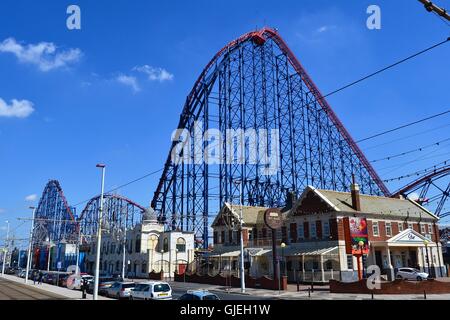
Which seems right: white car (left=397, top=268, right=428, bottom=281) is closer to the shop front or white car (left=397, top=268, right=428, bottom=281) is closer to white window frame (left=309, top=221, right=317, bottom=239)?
the shop front

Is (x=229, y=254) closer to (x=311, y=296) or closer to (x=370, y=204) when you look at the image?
(x=370, y=204)

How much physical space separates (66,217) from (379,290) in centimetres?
8319

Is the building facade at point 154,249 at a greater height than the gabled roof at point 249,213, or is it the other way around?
the gabled roof at point 249,213

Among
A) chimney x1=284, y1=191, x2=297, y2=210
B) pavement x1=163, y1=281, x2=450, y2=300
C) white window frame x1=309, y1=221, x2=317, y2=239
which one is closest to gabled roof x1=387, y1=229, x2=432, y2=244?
white window frame x1=309, y1=221, x2=317, y2=239

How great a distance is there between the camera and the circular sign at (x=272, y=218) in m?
33.6

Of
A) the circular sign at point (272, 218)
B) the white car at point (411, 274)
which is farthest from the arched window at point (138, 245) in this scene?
the white car at point (411, 274)

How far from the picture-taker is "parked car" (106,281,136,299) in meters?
27.7

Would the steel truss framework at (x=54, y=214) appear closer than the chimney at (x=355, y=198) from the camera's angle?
No

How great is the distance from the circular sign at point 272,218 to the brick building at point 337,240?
354 centimetres

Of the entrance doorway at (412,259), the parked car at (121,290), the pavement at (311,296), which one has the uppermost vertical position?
the entrance doorway at (412,259)

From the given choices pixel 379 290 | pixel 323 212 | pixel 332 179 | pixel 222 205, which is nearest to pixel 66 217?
pixel 222 205

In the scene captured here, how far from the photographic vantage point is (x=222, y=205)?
161 ft

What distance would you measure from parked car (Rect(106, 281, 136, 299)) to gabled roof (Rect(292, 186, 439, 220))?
19.2 m

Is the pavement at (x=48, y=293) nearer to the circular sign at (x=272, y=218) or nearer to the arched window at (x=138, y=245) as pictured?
the circular sign at (x=272, y=218)
